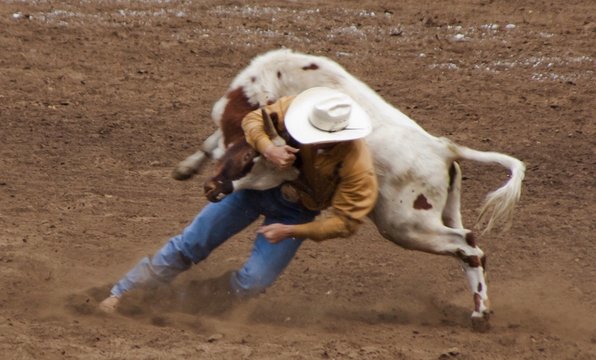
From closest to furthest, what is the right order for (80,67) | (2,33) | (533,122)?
(533,122)
(80,67)
(2,33)

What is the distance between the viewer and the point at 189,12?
1244 centimetres

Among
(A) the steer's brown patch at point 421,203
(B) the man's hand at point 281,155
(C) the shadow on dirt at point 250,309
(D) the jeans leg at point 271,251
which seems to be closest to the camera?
(B) the man's hand at point 281,155

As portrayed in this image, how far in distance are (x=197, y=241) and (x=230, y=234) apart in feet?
0.66

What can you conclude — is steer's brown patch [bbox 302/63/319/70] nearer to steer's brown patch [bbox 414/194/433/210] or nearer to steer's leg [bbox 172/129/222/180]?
steer's leg [bbox 172/129/222/180]

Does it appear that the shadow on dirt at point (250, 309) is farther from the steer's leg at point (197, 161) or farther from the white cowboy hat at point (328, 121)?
the white cowboy hat at point (328, 121)

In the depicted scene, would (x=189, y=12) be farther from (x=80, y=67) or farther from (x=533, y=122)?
(x=533, y=122)

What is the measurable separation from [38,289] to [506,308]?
2801mm

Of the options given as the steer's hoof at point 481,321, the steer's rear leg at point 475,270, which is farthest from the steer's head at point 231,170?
the steer's hoof at point 481,321

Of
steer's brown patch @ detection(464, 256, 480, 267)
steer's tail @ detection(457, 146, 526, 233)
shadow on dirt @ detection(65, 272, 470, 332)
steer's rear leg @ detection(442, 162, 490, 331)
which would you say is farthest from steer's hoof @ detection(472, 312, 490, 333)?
steer's tail @ detection(457, 146, 526, 233)

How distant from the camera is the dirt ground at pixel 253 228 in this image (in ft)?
21.7

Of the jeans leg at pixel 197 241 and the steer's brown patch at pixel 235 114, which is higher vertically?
the steer's brown patch at pixel 235 114

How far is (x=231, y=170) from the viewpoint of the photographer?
6504mm

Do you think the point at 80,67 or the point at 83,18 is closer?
the point at 80,67

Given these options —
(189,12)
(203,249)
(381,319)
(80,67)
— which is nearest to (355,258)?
(381,319)
